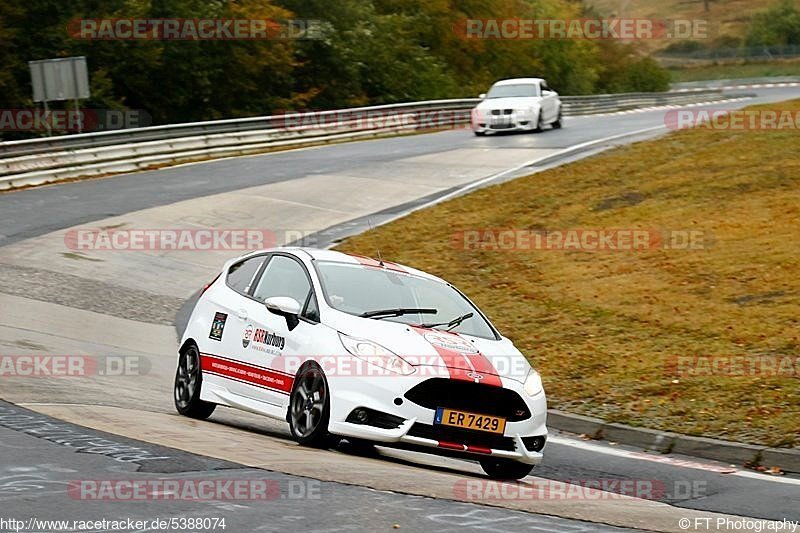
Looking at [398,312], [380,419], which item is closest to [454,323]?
[398,312]

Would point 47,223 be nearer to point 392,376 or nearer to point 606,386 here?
point 606,386

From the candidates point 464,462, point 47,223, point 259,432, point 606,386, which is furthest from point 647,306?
point 47,223

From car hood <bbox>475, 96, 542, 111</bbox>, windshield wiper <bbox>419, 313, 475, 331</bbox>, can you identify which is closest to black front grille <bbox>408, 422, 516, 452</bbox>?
windshield wiper <bbox>419, 313, 475, 331</bbox>

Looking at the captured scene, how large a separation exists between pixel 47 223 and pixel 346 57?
3533 cm

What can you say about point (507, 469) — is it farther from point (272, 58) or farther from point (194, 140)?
point (272, 58)

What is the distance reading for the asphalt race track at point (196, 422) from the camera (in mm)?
7641

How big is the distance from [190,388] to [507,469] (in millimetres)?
3163

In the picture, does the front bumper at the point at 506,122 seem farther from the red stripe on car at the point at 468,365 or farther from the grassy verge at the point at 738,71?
the grassy verge at the point at 738,71

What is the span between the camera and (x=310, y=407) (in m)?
10.1

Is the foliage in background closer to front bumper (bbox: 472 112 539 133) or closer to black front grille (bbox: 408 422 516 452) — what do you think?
front bumper (bbox: 472 112 539 133)

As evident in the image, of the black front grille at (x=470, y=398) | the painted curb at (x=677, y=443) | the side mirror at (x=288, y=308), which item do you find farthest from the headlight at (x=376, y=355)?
the painted curb at (x=677, y=443)

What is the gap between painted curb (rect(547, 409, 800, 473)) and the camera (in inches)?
427

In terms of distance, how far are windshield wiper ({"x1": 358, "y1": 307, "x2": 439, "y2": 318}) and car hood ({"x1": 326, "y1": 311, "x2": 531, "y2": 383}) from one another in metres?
0.13

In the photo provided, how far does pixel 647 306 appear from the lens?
17328 millimetres
